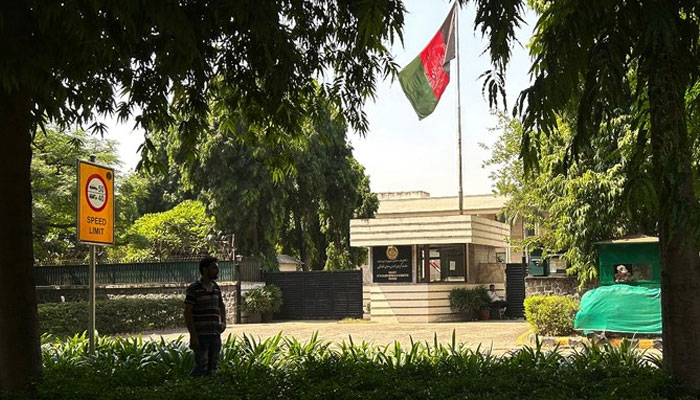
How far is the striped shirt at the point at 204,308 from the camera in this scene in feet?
30.7

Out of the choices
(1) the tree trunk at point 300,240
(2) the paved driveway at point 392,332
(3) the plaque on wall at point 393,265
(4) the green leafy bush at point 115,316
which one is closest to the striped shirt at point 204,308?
(2) the paved driveway at point 392,332

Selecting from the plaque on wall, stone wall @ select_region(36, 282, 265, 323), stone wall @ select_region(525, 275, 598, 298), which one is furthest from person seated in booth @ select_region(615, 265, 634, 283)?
stone wall @ select_region(36, 282, 265, 323)

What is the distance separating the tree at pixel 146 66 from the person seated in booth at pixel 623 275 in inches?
447

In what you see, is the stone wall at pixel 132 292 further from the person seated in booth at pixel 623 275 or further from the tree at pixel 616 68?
the tree at pixel 616 68

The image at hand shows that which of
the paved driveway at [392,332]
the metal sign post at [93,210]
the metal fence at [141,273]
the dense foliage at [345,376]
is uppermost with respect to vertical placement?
the metal sign post at [93,210]

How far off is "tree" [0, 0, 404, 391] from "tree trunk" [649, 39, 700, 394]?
79.8 inches

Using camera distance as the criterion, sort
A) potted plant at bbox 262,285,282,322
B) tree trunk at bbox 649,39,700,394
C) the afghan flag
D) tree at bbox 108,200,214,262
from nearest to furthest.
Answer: tree trunk at bbox 649,39,700,394
the afghan flag
potted plant at bbox 262,285,282,322
tree at bbox 108,200,214,262

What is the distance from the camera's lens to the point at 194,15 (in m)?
7.64

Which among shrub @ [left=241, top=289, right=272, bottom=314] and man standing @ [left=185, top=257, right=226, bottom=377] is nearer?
man standing @ [left=185, top=257, right=226, bottom=377]

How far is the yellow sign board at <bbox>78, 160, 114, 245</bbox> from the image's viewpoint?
32.7 ft

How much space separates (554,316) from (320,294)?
1430cm

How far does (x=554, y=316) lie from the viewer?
18344 millimetres

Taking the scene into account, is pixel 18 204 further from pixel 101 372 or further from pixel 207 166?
pixel 207 166

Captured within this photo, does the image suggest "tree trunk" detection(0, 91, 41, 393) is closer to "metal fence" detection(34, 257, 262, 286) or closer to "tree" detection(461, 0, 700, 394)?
"tree" detection(461, 0, 700, 394)
